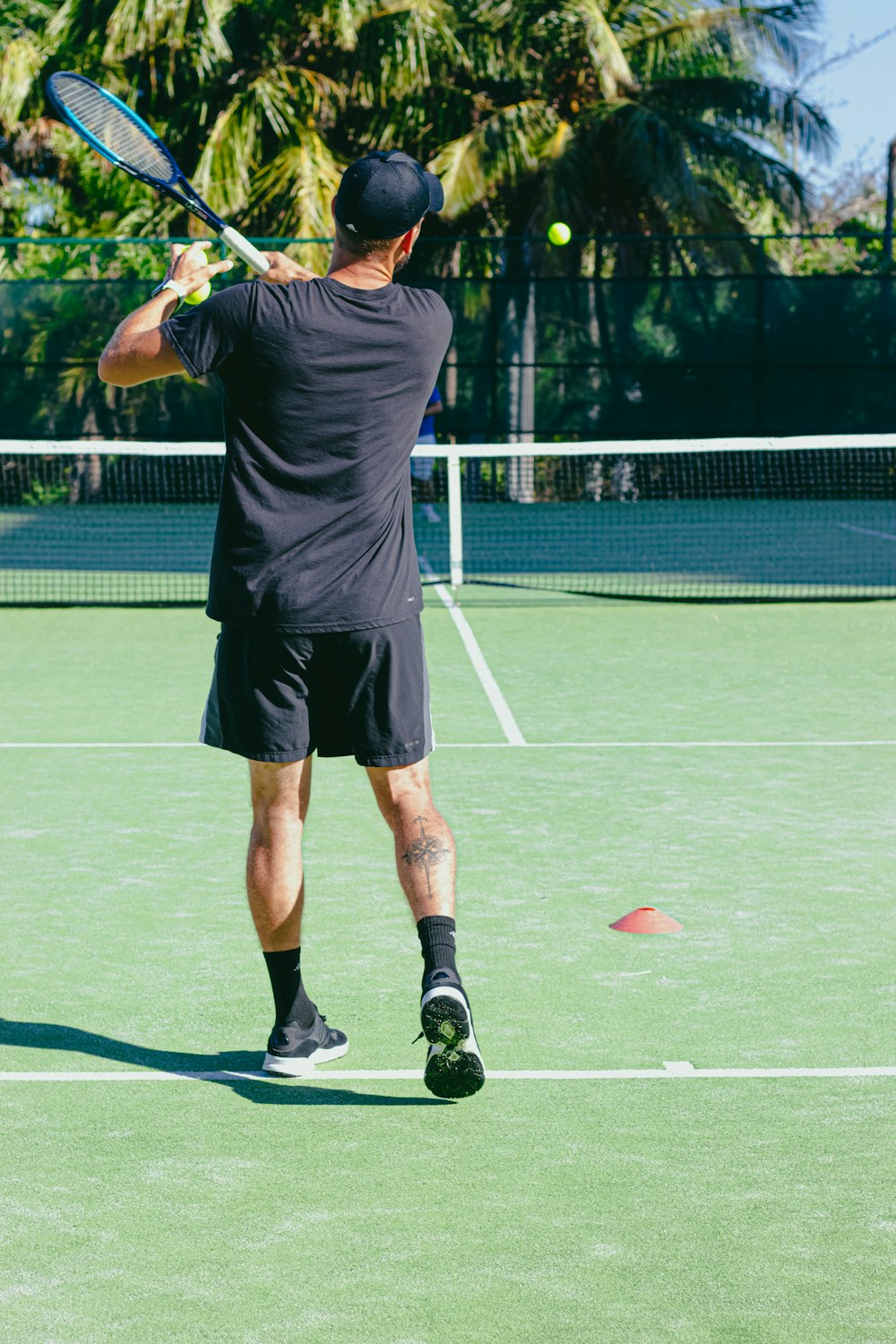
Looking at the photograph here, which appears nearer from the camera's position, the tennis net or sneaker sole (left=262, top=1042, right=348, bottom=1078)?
sneaker sole (left=262, top=1042, right=348, bottom=1078)

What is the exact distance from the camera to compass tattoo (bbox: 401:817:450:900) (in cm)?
368

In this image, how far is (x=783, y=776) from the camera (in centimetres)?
697

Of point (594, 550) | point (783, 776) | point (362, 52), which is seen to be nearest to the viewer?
point (783, 776)

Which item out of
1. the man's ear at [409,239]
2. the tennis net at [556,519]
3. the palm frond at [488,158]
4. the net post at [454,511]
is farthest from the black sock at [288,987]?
the palm frond at [488,158]

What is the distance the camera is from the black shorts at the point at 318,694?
11.8 feet

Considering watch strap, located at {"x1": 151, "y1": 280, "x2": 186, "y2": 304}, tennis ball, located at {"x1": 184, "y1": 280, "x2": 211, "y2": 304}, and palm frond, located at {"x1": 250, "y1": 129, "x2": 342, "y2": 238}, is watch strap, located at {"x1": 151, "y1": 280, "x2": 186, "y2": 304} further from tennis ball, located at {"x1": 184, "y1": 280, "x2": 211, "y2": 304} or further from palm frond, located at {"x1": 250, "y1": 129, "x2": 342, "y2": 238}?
palm frond, located at {"x1": 250, "y1": 129, "x2": 342, "y2": 238}

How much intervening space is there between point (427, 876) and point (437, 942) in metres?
0.14

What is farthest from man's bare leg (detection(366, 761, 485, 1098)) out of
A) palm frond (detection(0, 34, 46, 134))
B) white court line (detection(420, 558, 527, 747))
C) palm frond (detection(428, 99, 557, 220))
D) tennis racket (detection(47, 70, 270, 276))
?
palm frond (detection(0, 34, 46, 134))

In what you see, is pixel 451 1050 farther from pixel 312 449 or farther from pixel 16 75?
pixel 16 75

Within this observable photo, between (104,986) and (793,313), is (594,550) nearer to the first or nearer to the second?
(793,313)

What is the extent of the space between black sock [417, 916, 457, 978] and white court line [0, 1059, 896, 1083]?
34 centimetres

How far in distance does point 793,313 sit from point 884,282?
1.25 metres

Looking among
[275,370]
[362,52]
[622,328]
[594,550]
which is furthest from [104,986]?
[362,52]

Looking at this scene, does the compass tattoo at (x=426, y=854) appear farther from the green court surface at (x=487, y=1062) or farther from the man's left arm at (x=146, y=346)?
the man's left arm at (x=146, y=346)
